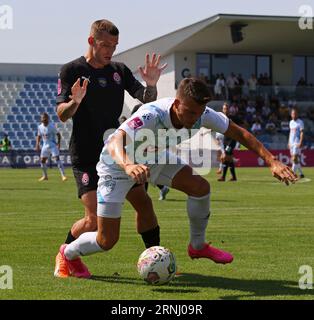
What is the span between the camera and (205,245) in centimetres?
873

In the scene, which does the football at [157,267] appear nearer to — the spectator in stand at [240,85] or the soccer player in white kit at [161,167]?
the soccer player in white kit at [161,167]

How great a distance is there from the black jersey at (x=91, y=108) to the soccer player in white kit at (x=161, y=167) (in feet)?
1.88

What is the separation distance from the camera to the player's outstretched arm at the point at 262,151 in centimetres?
752

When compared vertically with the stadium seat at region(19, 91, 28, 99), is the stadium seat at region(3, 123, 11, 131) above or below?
below

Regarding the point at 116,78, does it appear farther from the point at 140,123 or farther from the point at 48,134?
the point at 48,134

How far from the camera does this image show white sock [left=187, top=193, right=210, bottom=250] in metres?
8.59

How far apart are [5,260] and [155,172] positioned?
8.13 ft

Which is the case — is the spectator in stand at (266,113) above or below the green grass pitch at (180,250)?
above

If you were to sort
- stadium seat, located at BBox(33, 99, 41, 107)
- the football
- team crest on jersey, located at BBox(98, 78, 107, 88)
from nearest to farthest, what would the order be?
the football < team crest on jersey, located at BBox(98, 78, 107, 88) < stadium seat, located at BBox(33, 99, 41, 107)

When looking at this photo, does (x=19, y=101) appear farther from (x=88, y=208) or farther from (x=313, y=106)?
(x=88, y=208)

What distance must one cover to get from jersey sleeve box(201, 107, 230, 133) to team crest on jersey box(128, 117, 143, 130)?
688mm

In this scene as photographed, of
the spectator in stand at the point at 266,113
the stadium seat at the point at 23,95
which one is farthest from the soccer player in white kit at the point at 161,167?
the stadium seat at the point at 23,95

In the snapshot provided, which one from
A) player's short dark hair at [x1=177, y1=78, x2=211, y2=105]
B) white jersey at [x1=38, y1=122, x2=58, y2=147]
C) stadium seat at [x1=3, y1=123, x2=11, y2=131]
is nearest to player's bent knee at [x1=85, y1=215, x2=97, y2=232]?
player's short dark hair at [x1=177, y1=78, x2=211, y2=105]

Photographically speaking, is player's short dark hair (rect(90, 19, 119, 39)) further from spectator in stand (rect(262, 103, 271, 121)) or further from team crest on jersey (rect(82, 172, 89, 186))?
spectator in stand (rect(262, 103, 271, 121))
